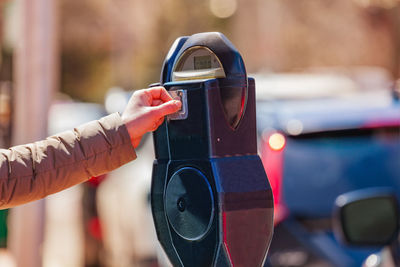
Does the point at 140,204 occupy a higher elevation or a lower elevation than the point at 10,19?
lower

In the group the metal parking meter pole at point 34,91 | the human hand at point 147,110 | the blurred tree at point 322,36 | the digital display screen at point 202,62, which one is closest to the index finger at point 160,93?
the human hand at point 147,110

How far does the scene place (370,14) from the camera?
34000mm

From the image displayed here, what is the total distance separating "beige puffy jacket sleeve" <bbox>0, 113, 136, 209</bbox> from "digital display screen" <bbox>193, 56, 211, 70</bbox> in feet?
0.98

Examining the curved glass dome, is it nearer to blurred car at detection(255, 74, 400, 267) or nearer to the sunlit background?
the sunlit background

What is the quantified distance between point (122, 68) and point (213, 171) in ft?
112

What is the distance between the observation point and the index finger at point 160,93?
2.37 metres

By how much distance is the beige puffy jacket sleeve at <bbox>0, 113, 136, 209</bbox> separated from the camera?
230 centimetres

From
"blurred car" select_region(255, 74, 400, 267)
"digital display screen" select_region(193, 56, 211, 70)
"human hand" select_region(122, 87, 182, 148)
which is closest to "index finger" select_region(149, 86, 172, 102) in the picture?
"human hand" select_region(122, 87, 182, 148)

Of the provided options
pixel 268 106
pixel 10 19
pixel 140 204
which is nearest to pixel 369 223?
pixel 268 106

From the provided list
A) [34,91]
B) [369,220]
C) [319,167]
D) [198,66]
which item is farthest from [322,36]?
[198,66]

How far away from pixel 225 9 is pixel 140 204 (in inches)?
1413

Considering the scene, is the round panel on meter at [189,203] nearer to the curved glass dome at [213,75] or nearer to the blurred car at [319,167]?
the curved glass dome at [213,75]

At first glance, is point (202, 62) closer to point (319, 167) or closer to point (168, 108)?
point (168, 108)

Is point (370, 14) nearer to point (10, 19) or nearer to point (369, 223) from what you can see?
point (10, 19)
